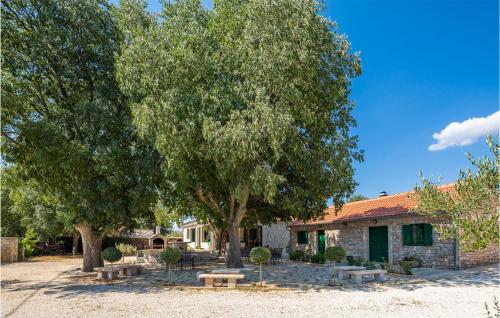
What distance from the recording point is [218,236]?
1257 inches

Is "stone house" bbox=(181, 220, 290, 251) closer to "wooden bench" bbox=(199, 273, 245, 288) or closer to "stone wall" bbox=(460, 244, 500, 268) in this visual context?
"stone wall" bbox=(460, 244, 500, 268)

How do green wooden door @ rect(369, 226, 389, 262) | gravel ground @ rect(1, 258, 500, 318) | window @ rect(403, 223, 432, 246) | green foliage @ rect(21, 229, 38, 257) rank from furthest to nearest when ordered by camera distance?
1. green foliage @ rect(21, 229, 38, 257)
2. green wooden door @ rect(369, 226, 389, 262)
3. window @ rect(403, 223, 432, 246)
4. gravel ground @ rect(1, 258, 500, 318)

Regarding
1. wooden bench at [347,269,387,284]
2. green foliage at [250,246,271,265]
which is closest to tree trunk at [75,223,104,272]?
green foliage at [250,246,271,265]

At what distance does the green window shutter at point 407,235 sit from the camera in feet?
66.4

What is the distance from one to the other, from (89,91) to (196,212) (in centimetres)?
866

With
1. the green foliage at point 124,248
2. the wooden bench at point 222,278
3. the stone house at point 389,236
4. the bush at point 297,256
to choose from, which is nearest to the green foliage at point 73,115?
the green foliage at point 124,248

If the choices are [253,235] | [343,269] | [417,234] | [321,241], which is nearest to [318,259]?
[321,241]

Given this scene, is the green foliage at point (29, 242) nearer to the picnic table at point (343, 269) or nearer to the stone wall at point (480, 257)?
the picnic table at point (343, 269)

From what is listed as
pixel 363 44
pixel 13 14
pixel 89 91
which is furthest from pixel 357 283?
pixel 13 14

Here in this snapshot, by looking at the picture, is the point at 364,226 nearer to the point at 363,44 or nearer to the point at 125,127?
the point at 363,44

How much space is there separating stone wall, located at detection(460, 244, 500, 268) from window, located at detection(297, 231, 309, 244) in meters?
12.1

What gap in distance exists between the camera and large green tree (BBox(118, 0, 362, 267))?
1441 centimetres

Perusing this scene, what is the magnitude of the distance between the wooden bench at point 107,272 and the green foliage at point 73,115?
7.53 feet

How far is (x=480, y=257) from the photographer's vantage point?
19.1 m
